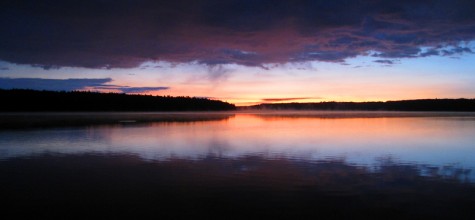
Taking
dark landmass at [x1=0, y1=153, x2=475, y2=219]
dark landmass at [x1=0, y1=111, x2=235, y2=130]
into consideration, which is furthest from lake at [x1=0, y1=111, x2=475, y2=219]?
dark landmass at [x1=0, y1=111, x2=235, y2=130]

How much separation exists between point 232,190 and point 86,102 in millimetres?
116532

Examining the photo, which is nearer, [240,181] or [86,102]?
[240,181]

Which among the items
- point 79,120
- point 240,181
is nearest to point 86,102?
point 79,120

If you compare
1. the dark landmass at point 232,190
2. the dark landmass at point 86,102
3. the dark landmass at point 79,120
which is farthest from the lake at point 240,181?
the dark landmass at point 86,102

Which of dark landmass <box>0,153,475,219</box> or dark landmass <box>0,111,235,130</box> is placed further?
dark landmass <box>0,111,235,130</box>

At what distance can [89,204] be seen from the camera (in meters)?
8.05

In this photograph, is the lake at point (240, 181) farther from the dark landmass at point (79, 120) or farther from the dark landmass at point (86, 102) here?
the dark landmass at point (86, 102)

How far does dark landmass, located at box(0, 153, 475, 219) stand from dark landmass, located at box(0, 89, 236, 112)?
10202cm

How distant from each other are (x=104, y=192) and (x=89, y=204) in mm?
1025

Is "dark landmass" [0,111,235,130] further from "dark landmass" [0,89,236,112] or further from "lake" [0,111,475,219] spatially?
"dark landmass" [0,89,236,112]

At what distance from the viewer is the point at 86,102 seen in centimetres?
11562

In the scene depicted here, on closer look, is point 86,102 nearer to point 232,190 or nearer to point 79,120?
point 79,120

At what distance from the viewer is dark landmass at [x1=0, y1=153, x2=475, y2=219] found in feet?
24.8

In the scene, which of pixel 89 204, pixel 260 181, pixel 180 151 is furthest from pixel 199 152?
pixel 89 204
